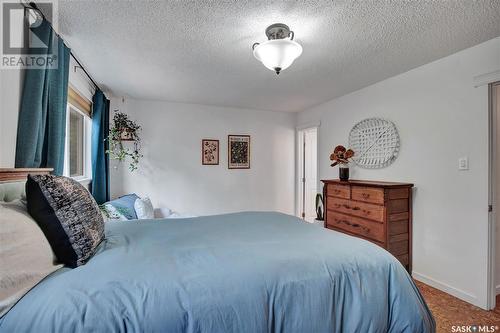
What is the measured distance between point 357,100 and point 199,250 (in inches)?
123

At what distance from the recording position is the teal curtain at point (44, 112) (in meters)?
1.61

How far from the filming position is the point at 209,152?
446cm

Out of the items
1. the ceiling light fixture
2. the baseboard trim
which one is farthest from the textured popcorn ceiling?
the baseboard trim

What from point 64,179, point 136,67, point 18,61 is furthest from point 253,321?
point 136,67

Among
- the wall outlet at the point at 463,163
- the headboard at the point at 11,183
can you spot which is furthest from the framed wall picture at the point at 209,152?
the wall outlet at the point at 463,163

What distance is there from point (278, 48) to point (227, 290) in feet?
5.10

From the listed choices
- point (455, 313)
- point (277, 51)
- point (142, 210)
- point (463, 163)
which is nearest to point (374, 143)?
point (463, 163)

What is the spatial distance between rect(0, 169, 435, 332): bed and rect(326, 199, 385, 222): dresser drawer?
1.34 m

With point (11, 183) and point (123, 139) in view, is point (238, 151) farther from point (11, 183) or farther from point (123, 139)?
point (11, 183)

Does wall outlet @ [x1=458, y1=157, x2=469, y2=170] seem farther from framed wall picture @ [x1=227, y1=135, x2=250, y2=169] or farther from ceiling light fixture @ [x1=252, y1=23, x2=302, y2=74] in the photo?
framed wall picture @ [x1=227, y1=135, x2=250, y2=169]

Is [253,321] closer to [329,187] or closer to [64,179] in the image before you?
[64,179]

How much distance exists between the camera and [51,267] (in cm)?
108

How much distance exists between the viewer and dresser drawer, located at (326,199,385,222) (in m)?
2.72

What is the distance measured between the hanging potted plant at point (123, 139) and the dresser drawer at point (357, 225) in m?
2.98
